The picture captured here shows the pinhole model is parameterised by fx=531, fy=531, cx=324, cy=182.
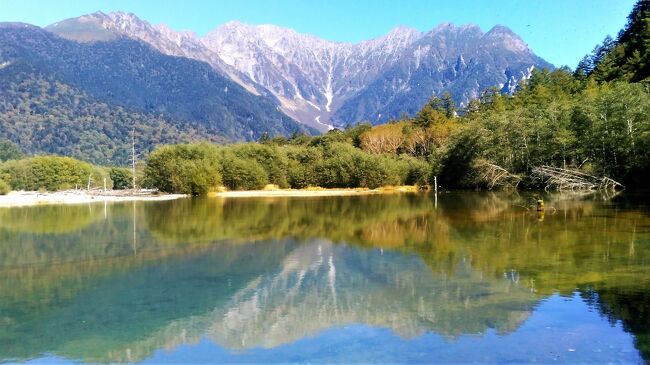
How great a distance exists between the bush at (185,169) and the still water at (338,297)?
5711 centimetres

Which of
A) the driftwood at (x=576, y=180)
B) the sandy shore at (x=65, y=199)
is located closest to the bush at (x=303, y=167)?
the sandy shore at (x=65, y=199)

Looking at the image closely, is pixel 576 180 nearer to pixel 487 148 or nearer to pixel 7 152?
pixel 487 148

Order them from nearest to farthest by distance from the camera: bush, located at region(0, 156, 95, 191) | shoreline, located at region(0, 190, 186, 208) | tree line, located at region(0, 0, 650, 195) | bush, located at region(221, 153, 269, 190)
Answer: tree line, located at region(0, 0, 650, 195)
shoreline, located at region(0, 190, 186, 208)
bush, located at region(221, 153, 269, 190)
bush, located at region(0, 156, 95, 191)

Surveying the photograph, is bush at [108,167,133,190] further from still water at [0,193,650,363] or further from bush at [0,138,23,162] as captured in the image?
still water at [0,193,650,363]

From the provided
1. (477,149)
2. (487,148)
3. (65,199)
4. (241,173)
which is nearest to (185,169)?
(241,173)

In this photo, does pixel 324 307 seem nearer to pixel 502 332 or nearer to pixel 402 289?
pixel 402 289

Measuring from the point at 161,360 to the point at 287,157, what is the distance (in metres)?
88.9

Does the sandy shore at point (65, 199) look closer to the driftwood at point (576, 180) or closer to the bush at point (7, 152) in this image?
the driftwood at point (576, 180)

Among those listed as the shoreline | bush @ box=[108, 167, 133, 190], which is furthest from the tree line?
bush @ box=[108, 167, 133, 190]

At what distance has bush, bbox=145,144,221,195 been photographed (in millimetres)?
84125

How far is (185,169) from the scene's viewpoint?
276 ft

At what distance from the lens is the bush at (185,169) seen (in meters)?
84.1

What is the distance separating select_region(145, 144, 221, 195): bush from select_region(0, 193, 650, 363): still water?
5711 cm

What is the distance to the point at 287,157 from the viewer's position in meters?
98.5
